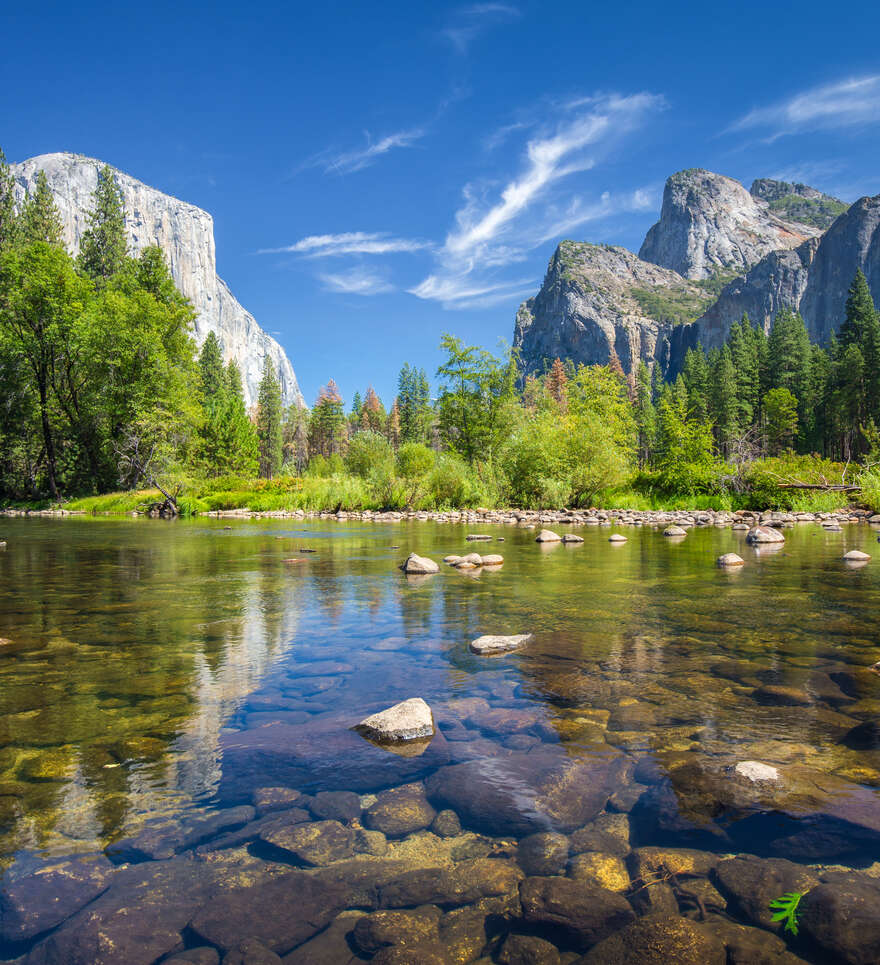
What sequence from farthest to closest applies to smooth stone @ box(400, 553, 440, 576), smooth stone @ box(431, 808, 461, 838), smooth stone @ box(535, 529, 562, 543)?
smooth stone @ box(535, 529, 562, 543) < smooth stone @ box(400, 553, 440, 576) < smooth stone @ box(431, 808, 461, 838)

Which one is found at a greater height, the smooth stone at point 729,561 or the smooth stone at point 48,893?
the smooth stone at point 729,561

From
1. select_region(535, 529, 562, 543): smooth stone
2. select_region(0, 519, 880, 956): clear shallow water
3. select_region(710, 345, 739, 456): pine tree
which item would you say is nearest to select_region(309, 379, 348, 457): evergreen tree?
select_region(710, 345, 739, 456): pine tree

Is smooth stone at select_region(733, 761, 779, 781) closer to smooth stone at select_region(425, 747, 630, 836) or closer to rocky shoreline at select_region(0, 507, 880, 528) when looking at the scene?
smooth stone at select_region(425, 747, 630, 836)

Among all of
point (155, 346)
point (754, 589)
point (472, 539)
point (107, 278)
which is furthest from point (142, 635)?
point (107, 278)

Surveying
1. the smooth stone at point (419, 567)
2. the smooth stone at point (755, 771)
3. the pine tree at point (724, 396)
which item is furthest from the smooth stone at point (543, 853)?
the pine tree at point (724, 396)

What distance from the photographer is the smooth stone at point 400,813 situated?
2539 mm

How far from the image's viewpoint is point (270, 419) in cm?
7856

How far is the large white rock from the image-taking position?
3420 millimetres

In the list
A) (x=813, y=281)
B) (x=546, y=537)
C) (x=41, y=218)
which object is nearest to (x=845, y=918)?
(x=546, y=537)

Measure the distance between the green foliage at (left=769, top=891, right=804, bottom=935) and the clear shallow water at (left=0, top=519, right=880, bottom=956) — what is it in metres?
0.28

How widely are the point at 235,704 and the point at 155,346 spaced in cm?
3796

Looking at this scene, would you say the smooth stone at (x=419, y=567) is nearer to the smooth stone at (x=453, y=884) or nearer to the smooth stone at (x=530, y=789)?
the smooth stone at (x=530, y=789)

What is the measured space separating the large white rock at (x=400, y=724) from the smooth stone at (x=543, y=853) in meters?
1.12

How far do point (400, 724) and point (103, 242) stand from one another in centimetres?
5601
